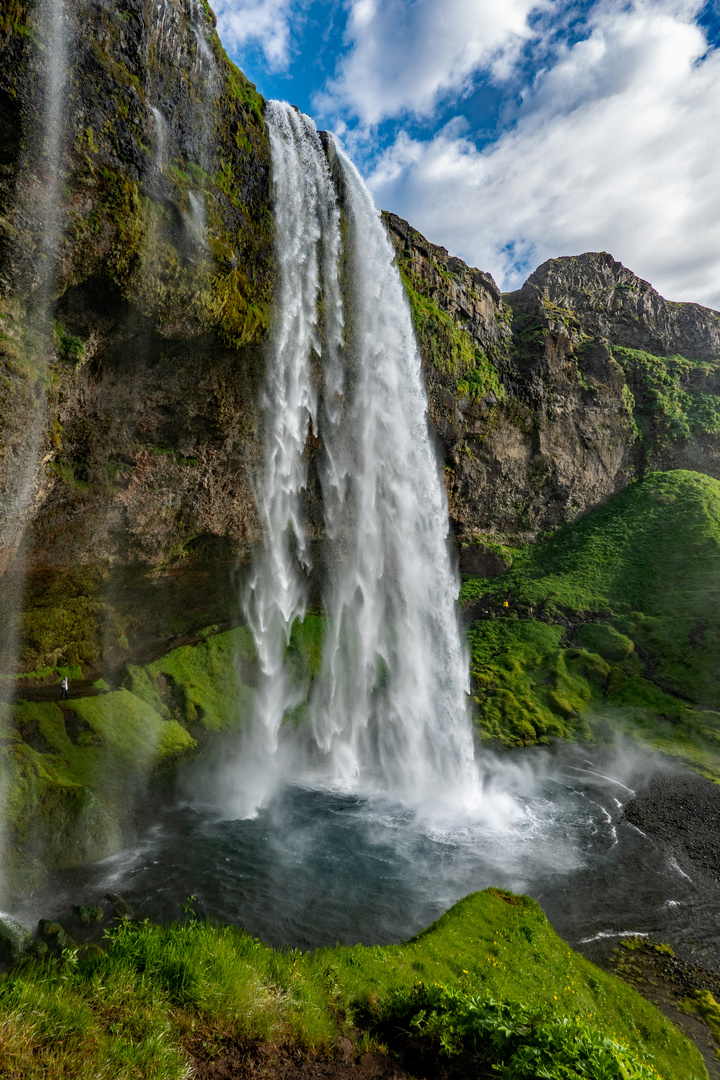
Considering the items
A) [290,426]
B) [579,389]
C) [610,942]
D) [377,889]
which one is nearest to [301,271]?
[290,426]

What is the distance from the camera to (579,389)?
44.7 metres

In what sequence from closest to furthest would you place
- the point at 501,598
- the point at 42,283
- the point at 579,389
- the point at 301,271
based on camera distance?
the point at 42,283, the point at 301,271, the point at 501,598, the point at 579,389

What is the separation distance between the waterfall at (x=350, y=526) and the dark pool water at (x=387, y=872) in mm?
2669

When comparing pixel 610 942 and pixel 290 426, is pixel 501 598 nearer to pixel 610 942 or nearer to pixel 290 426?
pixel 290 426

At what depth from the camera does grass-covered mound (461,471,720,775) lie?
27016mm

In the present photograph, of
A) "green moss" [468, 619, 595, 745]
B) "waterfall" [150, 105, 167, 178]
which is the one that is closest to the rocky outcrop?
"green moss" [468, 619, 595, 745]

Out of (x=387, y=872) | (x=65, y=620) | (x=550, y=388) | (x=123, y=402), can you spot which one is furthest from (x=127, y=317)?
(x=550, y=388)

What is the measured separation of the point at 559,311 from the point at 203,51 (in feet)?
134

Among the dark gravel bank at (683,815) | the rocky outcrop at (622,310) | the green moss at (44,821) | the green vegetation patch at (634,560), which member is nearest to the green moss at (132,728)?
the green moss at (44,821)

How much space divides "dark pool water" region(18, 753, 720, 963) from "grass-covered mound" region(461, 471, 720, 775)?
8.97 metres

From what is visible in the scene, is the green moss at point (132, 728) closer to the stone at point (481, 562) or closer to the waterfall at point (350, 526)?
the waterfall at point (350, 526)

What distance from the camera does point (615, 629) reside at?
108 feet

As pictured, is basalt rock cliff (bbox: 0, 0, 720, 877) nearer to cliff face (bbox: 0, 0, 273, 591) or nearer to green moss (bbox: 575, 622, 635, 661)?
cliff face (bbox: 0, 0, 273, 591)

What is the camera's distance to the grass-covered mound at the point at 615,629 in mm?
27016
